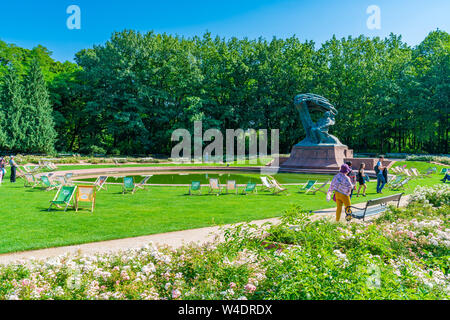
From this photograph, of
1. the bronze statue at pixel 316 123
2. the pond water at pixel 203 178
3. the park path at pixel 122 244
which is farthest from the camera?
the bronze statue at pixel 316 123

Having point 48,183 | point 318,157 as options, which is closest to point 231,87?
point 318,157

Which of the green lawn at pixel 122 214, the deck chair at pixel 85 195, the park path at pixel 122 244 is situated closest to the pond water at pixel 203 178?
the green lawn at pixel 122 214

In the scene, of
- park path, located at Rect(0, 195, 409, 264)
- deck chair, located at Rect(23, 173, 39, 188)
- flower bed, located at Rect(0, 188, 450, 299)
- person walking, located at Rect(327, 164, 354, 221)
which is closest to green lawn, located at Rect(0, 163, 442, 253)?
park path, located at Rect(0, 195, 409, 264)

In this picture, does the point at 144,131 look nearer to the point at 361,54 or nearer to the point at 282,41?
the point at 282,41

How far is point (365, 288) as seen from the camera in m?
3.52

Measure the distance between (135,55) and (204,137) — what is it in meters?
15.1

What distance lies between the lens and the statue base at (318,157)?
26891 mm

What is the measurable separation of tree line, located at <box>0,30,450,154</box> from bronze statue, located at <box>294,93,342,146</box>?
17482 mm

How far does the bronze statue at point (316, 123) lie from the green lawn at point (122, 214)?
44.3ft

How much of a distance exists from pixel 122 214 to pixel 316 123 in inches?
915

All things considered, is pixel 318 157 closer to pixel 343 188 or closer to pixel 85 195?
pixel 343 188

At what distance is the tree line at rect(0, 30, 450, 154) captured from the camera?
146 ft

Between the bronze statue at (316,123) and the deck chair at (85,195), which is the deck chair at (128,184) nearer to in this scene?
the deck chair at (85,195)

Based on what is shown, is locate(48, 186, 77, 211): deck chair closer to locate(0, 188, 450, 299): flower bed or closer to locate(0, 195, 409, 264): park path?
locate(0, 195, 409, 264): park path
